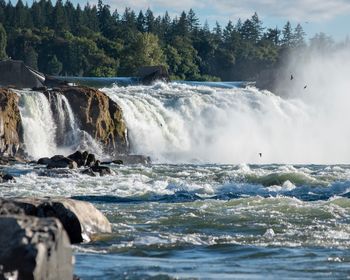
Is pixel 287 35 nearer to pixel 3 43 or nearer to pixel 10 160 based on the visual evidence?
pixel 3 43

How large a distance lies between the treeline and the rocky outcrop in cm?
5241

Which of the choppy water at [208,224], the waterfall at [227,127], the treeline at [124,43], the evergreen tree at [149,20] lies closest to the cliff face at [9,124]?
the choppy water at [208,224]

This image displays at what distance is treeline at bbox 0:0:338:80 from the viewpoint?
10409 centimetres

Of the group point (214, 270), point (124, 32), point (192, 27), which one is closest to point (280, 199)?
point (214, 270)

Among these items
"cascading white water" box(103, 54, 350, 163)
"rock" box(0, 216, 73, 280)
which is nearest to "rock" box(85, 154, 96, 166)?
"cascading white water" box(103, 54, 350, 163)

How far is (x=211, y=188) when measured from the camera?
1024 inches

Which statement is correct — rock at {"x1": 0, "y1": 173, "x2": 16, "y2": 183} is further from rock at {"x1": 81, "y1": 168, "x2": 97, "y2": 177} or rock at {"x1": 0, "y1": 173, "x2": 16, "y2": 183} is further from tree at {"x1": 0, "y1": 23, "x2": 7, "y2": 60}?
tree at {"x1": 0, "y1": 23, "x2": 7, "y2": 60}

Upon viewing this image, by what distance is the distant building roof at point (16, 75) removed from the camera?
58.3 metres

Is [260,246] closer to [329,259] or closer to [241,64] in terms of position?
[329,259]

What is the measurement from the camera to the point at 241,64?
13162cm

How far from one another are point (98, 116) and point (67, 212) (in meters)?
28.8

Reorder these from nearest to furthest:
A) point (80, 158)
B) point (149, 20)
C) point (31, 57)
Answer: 1. point (80, 158)
2. point (31, 57)
3. point (149, 20)

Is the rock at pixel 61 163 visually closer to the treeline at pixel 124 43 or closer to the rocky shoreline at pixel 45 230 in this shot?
the rocky shoreline at pixel 45 230

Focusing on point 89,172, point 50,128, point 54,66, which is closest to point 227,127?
point 50,128
